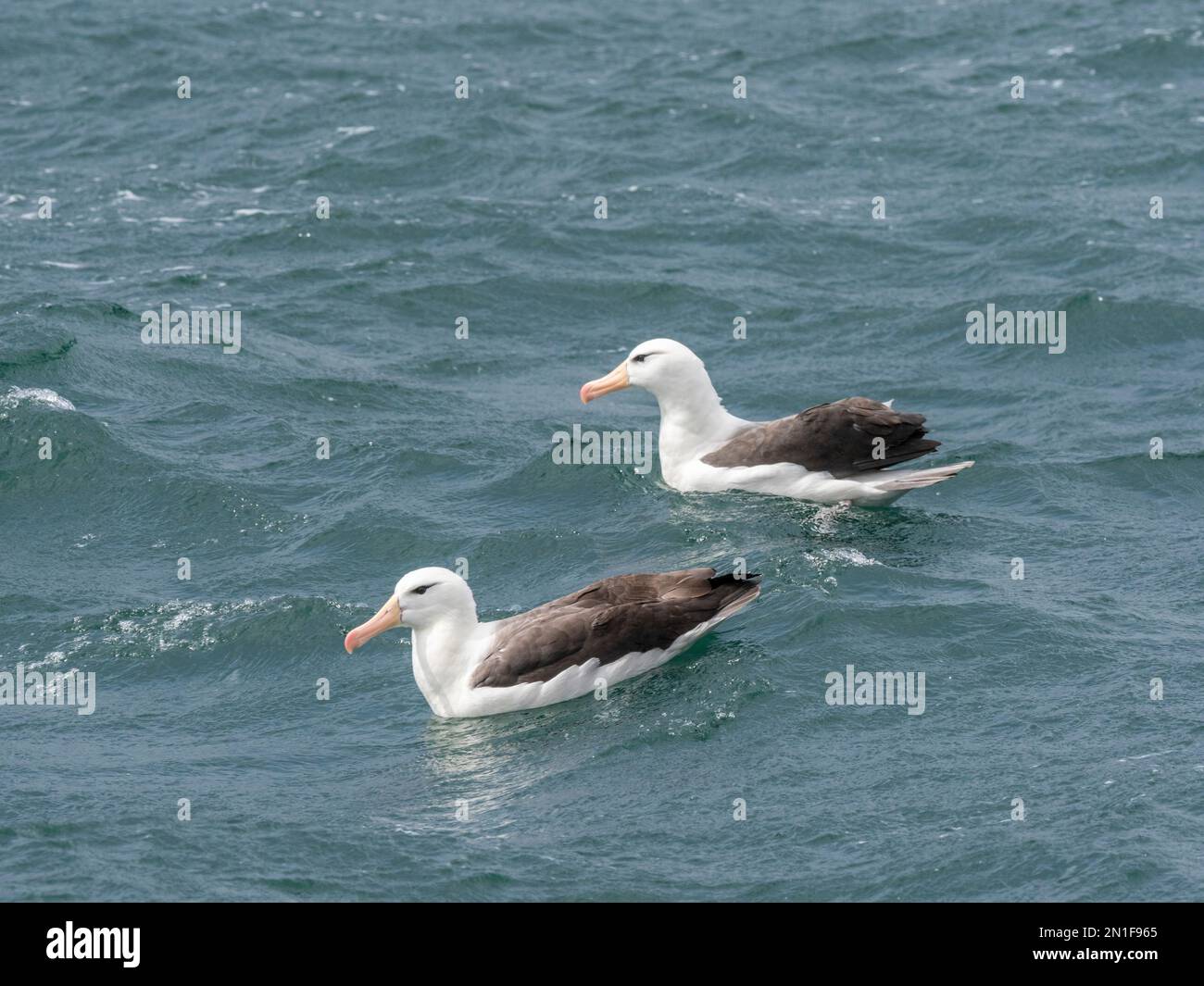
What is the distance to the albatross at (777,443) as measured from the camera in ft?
60.3

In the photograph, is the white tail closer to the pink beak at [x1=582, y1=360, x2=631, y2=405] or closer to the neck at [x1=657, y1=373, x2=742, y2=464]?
the neck at [x1=657, y1=373, x2=742, y2=464]

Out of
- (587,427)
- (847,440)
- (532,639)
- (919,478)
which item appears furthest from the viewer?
(587,427)

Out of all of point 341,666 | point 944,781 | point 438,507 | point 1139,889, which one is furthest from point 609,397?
point 1139,889

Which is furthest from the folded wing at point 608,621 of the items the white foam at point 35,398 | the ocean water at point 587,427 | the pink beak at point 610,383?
the white foam at point 35,398

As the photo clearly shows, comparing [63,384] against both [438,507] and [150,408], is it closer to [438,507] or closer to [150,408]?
[150,408]

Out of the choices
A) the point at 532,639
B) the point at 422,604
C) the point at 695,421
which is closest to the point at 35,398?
the point at 695,421

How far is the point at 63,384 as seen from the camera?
2197cm

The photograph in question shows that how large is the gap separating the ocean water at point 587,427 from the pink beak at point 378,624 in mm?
726

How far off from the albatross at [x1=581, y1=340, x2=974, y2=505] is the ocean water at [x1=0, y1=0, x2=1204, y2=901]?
394 millimetres

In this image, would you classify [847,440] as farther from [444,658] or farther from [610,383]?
[444,658]

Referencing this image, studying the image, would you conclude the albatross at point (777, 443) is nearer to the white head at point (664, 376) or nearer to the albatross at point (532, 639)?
the white head at point (664, 376)

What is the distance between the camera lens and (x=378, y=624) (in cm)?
1530

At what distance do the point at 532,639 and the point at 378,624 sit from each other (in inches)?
46.0

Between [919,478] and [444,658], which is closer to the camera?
[444,658]
